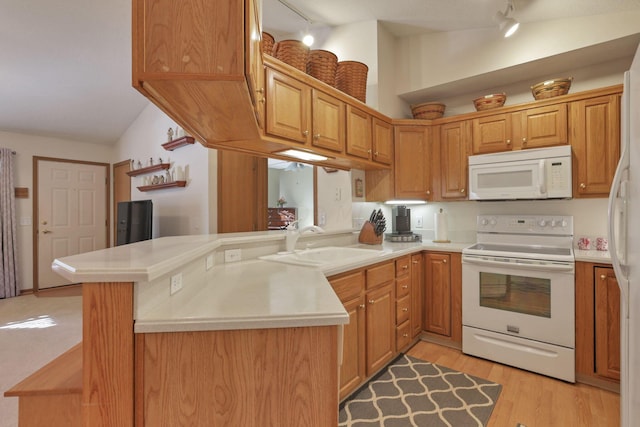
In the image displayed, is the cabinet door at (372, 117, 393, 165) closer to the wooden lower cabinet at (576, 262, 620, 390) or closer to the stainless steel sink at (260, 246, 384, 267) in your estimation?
the stainless steel sink at (260, 246, 384, 267)

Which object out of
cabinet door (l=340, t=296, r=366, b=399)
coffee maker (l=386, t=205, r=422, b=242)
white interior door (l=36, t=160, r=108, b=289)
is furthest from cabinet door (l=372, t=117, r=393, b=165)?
white interior door (l=36, t=160, r=108, b=289)

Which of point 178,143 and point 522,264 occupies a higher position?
point 178,143

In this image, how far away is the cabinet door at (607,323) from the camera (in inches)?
83.0

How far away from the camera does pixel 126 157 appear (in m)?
5.51

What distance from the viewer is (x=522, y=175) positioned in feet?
8.84

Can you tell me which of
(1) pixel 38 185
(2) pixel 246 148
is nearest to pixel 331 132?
(2) pixel 246 148

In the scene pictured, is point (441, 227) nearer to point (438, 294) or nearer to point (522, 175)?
point (438, 294)

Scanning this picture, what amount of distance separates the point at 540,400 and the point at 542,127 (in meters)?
2.14

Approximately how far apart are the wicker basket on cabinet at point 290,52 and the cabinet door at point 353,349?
168cm

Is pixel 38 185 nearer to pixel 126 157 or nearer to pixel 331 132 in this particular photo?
pixel 126 157

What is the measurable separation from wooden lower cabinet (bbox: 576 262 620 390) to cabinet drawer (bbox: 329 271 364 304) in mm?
1621

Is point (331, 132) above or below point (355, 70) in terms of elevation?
below

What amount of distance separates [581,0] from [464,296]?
246 centimetres

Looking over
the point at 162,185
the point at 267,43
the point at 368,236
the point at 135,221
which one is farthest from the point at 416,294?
the point at 135,221
